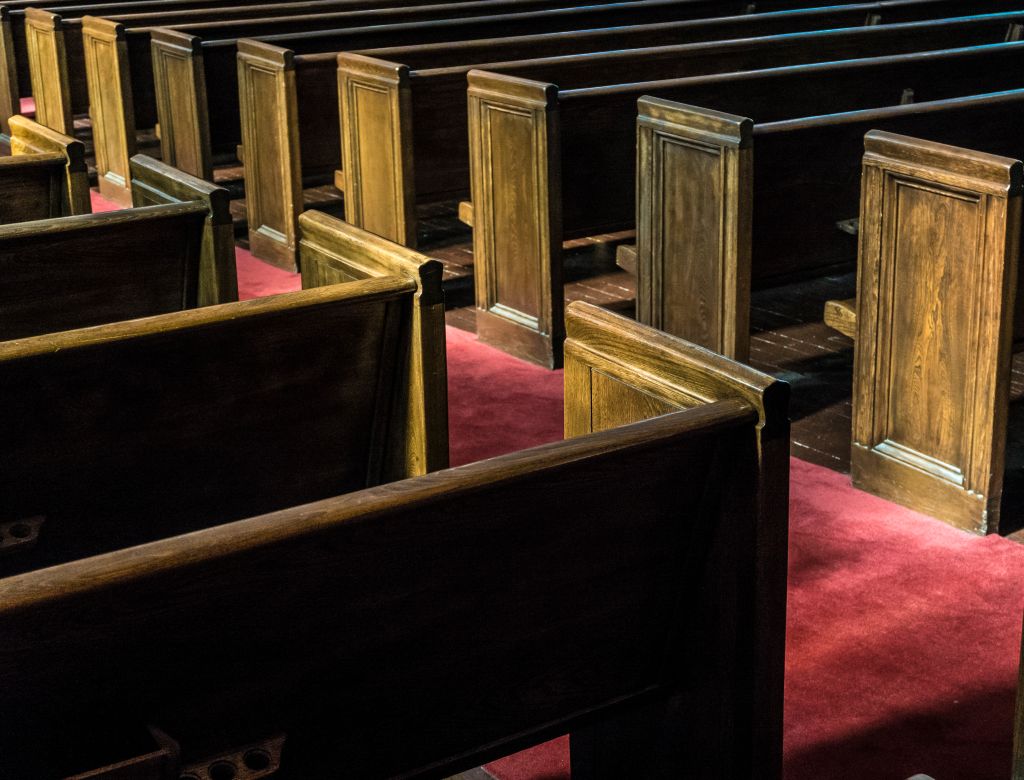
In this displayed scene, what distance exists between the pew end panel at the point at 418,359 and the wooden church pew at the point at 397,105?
218cm

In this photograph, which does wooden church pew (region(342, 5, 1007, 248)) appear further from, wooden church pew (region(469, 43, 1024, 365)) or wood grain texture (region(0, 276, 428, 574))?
wood grain texture (region(0, 276, 428, 574))

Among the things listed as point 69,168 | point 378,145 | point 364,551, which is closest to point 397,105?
point 378,145

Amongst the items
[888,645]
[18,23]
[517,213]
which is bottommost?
[888,645]

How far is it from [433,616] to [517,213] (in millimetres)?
2954

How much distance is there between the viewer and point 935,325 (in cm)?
337

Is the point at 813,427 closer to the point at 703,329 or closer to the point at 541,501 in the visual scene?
the point at 703,329

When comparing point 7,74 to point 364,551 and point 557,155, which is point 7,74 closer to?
point 557,155

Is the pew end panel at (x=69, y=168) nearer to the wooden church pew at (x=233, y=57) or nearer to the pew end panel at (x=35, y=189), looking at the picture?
the pew end panel at (x=35, y=189)

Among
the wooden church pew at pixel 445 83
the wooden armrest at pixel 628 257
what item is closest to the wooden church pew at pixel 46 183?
the wooden church pew at pixel 445 83

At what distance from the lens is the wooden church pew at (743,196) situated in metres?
3.88

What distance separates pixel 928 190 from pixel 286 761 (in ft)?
7.17

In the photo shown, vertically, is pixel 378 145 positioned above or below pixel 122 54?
below

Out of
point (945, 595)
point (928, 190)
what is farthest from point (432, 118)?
point (945, 595)

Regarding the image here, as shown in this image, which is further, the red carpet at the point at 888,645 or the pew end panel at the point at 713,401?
the red carpet at the point at 888,645
